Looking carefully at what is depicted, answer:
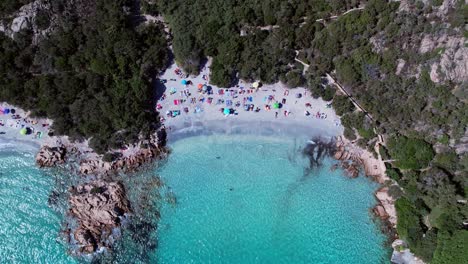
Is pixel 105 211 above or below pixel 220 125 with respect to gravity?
below

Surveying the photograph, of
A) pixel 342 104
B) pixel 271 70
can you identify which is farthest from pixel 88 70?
pixel 342 104

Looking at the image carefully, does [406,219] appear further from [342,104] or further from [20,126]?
[20,126]

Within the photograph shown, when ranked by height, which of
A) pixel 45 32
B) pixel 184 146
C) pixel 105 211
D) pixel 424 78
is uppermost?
pixel 45 32

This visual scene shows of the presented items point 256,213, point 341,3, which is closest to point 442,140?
point 341,3

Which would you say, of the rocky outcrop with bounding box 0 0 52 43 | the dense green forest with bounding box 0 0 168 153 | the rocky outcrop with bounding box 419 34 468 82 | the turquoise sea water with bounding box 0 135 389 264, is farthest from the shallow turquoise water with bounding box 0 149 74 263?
the rocky outcrop with bounding box 419 34 468 82

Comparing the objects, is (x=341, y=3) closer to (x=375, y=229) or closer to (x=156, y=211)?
(x=375, y=229)

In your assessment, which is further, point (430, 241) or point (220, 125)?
point (220, 125)
